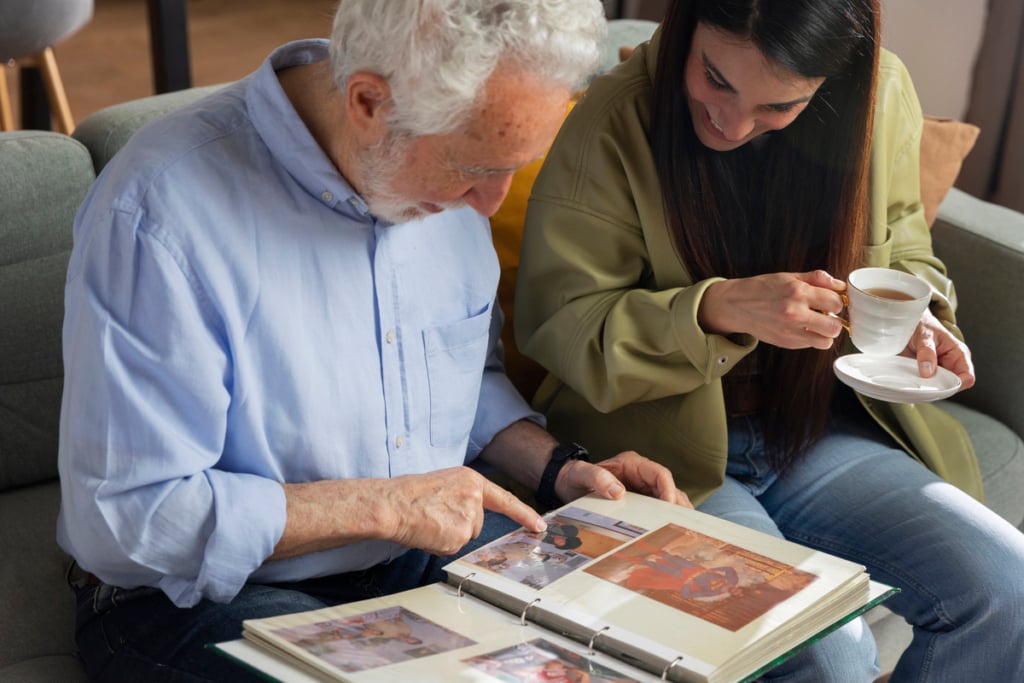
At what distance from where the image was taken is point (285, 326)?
120 centimetres

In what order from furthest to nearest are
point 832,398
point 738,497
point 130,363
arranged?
point 832,398 < point 738,497 < point 130,363

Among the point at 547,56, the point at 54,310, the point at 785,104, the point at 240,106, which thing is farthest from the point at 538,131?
the point at 54,310

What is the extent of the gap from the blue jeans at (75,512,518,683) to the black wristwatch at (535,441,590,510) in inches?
10.5

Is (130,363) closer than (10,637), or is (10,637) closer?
(130,363)

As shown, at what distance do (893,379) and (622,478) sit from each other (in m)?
0.35

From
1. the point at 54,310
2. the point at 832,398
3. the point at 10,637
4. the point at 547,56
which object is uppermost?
the point at 547,56

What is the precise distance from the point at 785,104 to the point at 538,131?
0.43 metres

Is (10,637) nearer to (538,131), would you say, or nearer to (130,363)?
(130,363)

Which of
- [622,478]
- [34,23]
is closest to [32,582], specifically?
[622,478]

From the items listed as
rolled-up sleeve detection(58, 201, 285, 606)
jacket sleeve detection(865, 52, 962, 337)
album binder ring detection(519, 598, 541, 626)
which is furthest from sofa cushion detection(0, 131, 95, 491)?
jacket sleeve detection(865, 52, 962, 337)

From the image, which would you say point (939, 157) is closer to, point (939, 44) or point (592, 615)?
point (592, 615)

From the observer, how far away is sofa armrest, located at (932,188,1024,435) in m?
1.97

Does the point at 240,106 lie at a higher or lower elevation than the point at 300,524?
higher

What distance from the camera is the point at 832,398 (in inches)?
69.9
